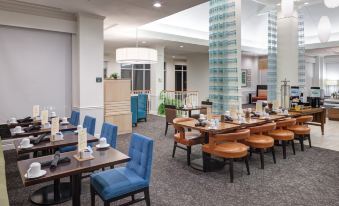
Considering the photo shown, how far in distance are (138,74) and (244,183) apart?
10641 millimetres

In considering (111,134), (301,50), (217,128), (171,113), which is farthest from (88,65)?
(301,50)

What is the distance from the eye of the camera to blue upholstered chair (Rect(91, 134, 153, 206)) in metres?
2.18

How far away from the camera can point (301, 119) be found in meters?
4.99

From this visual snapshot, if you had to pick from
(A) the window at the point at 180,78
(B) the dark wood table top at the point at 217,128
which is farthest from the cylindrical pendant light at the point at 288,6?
(A) the window at the point at 180,78

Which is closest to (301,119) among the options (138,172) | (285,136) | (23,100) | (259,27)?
(285,136)

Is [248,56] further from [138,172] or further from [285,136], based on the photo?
[138,172]

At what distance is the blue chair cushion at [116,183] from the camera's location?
2160 mm

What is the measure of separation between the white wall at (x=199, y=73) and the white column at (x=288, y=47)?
617cm

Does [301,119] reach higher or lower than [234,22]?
lower

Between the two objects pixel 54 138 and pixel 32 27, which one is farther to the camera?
pixel 32 27

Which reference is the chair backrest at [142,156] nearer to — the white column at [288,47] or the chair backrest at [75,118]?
the chair backrest at [75,118]

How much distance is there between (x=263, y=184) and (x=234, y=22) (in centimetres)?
354

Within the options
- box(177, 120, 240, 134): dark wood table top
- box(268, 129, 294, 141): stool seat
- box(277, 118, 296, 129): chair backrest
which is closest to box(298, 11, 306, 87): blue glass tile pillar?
box(277, 118, 296, 129): chair backrest

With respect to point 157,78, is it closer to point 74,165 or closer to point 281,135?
point 281,135
